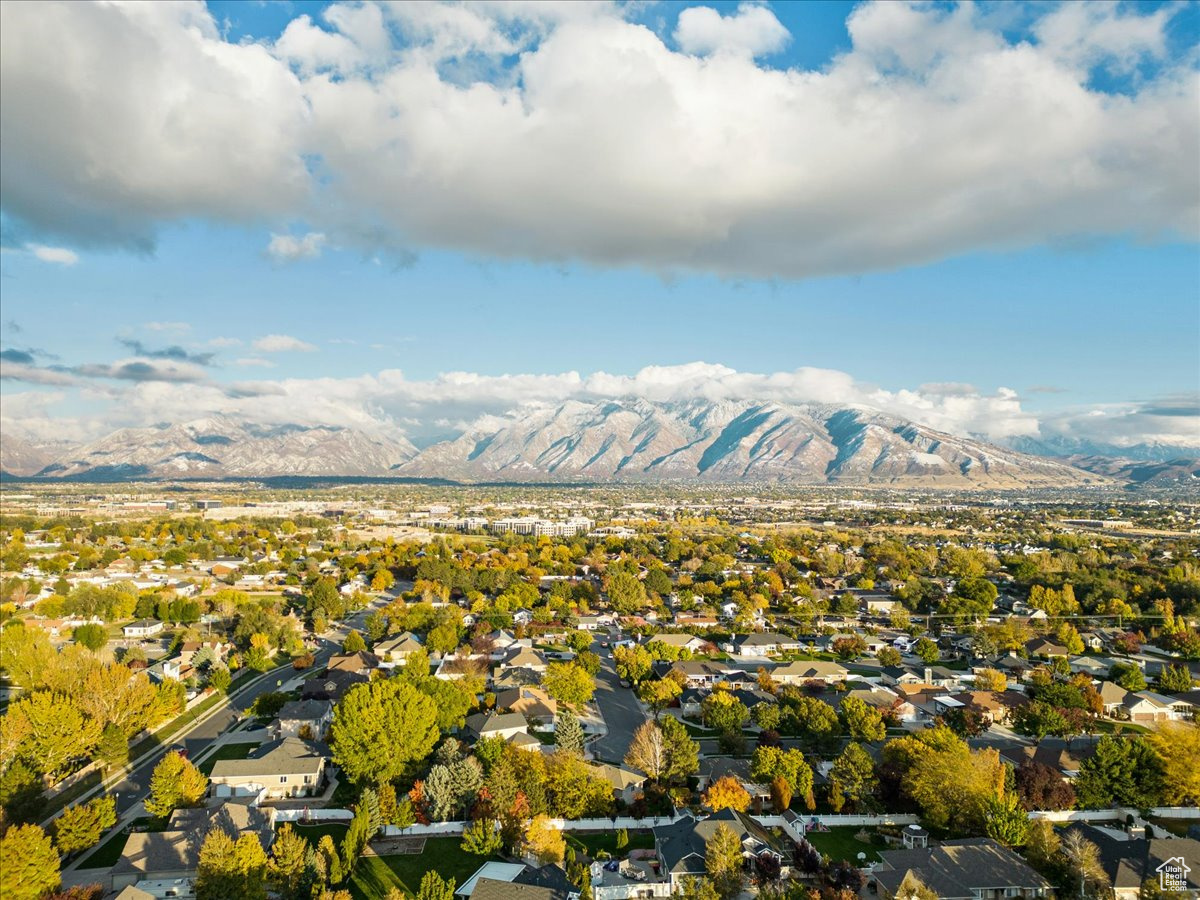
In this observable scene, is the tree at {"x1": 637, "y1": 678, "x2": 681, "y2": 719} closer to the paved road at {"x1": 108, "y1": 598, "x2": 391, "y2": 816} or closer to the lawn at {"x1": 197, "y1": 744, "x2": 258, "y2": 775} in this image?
the lawn at {"x1": 197, "y1": 744, "x2": 258, "y2": 775}

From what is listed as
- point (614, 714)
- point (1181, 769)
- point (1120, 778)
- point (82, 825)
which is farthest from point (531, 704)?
point (1181, 769)

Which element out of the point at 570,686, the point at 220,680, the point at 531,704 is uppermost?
the point at 570,686

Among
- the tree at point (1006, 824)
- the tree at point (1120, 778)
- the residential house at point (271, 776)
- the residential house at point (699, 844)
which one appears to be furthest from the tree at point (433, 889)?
the tree at point (1120, 778)

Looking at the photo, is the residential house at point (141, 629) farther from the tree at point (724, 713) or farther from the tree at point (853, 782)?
the tree at point (853, 782)

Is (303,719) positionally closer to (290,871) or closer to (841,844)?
(290,871)

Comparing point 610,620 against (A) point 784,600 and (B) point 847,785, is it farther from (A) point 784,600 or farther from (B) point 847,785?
(B) point 847,785

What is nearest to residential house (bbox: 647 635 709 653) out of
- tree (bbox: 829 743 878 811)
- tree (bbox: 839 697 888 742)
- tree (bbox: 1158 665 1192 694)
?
tree (bbox: 839 697 888 742)
